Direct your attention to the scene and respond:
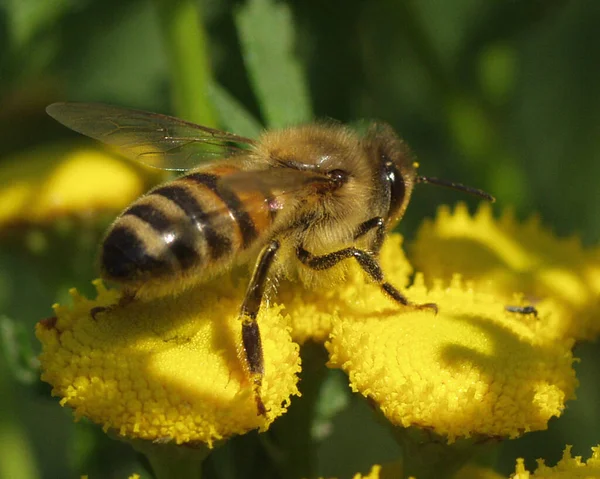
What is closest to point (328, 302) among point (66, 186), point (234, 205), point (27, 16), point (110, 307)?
point (234, 205)

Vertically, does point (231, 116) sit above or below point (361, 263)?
above

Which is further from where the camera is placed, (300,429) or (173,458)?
(300,429)

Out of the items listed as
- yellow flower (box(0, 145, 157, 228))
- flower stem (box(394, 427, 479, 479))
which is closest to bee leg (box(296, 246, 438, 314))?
flower stem (box(394, 427, 479, 479))

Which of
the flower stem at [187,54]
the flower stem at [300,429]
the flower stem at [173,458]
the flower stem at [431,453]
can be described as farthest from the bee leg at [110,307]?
the flower stem at [187,54]

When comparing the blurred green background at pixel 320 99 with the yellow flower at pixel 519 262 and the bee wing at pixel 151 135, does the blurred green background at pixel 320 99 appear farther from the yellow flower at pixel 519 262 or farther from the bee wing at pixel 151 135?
the yellow flower at pixel 519 262

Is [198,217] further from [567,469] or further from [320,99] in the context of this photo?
[320,99]

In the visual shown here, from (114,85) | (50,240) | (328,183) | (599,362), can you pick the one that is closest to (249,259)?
(328,183)
